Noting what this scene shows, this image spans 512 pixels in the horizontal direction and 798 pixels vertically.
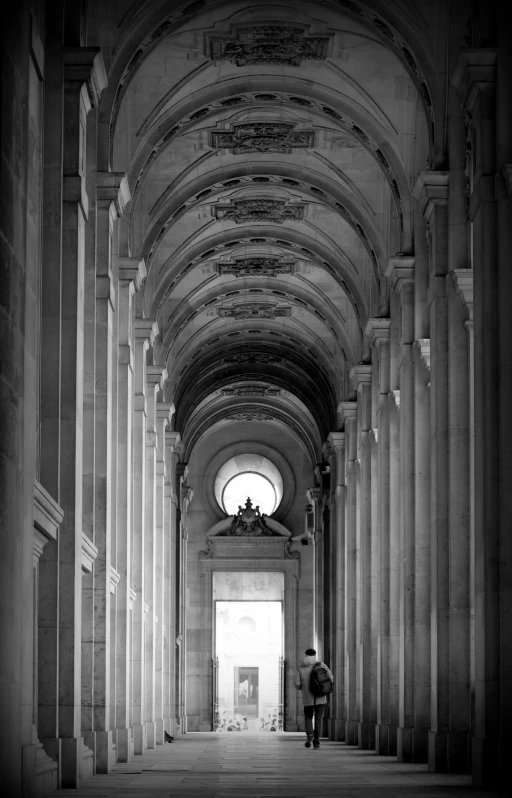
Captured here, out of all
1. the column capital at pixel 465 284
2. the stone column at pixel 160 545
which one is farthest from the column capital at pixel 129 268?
the stone column at pixel 160 545

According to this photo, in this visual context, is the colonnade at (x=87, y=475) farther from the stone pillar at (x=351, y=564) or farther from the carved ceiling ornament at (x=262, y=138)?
the stone pillar at (x=351, y=564)

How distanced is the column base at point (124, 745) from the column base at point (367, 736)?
906 cm

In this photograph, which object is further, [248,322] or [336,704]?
[248,322]

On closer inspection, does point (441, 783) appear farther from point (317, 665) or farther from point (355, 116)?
point (355, 116)

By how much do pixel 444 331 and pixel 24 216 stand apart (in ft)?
32.4

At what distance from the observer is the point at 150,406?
33375 mm

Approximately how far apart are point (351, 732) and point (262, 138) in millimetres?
14346

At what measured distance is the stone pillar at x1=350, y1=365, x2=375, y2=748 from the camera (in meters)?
32.6

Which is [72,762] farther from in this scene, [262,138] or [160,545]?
[160,545]

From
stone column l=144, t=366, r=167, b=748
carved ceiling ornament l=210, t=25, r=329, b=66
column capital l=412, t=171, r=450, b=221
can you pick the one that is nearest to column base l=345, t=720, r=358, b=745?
stone column l=144, t=366, r=167, b=748

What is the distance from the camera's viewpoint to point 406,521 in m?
24.4

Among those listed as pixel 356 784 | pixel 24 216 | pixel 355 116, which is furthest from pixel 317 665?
pixel 24 216

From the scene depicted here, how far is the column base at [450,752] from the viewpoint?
19531mm

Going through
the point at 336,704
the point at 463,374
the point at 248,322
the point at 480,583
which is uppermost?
the point at 248,322
